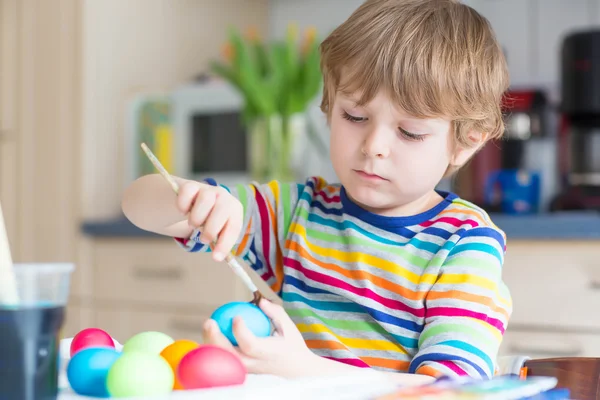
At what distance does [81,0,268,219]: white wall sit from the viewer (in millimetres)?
2291

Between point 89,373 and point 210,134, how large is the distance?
6.18 ft

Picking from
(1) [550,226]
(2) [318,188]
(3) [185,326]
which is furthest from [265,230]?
(3) [185,326]

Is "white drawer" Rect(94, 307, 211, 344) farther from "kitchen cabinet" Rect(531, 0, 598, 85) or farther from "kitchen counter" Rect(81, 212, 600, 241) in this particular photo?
"kitchen cabinet" Rect(531, 0, 598, 85)

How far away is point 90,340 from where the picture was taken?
647mm

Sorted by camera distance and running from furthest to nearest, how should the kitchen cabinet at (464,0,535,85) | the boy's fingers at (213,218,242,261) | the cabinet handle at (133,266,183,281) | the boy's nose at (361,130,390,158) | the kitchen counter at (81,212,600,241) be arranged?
the kitchen cabinet at (464,0,535,85), the cabinet handle at (133,266,183,281), the kitchen counter at (81,212,600,241), the boy's nose at (361,130,390,158), the boy's fingers at (213,218,242,261)

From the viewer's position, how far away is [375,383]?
0.53m

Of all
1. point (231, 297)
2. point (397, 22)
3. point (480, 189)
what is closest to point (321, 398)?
point (397, 22)

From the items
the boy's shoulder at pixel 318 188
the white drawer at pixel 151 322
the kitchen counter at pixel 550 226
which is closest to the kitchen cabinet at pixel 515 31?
the kitchen counter at pixel 550 226

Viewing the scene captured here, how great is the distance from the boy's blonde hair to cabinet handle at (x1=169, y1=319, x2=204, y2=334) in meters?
1.26

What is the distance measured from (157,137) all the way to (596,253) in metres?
1.40

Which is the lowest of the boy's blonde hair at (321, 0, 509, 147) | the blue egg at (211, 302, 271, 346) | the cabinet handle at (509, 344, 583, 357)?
the cabinet handle at (509, 344, 583, 357)

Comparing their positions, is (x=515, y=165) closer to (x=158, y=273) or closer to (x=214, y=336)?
(x=158, y=273)

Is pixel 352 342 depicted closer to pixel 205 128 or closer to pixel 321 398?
pixel 321 398

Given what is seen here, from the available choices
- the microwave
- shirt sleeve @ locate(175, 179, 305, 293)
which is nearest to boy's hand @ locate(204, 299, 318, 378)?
shirt sleeve @ locate(175, 179, 305, 293)
